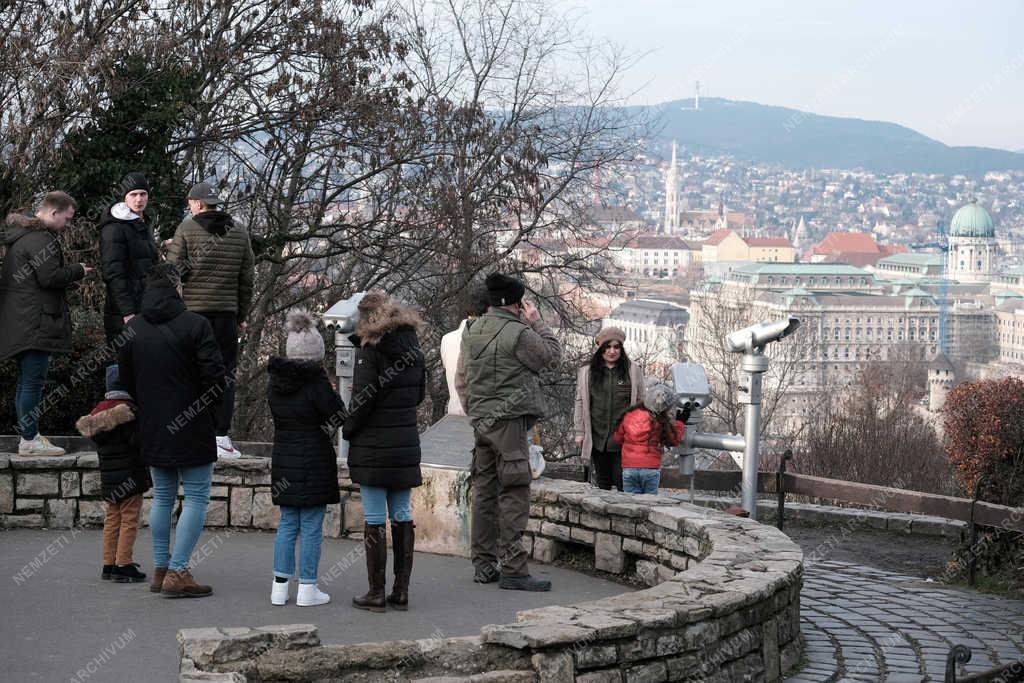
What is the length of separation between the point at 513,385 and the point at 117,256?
9.60ft

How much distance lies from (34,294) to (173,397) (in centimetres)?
224

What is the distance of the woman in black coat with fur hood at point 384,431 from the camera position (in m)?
6.60

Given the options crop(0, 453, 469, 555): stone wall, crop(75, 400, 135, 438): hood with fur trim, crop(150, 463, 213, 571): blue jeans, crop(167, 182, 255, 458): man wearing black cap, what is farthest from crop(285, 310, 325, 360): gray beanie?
crop(0, 453, 469, 555): stone wall

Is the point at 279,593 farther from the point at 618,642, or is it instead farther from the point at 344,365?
the point at 344,365

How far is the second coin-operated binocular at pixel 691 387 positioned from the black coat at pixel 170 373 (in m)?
3.38

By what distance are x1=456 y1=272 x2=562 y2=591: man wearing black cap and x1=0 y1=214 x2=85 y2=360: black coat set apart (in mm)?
2834

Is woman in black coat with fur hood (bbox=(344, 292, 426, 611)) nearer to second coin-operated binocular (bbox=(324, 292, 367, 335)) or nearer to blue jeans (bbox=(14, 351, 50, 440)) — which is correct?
second coin-operated binocular (bbox=(324, 292, 367, 335))

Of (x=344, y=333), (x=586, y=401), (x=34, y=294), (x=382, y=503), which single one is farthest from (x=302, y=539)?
(x=586, y=401)

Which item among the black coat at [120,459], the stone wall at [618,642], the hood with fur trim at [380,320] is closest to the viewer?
the stone wall at [618,642]

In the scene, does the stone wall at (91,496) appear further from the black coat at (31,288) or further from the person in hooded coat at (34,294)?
the black coat at (31,288)

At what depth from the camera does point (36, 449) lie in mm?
8664

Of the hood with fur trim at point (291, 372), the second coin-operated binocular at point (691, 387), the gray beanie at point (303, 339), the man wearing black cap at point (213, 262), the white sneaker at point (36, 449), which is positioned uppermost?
the man wearing black cap at point (213, 262)

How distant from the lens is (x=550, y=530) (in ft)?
26.8

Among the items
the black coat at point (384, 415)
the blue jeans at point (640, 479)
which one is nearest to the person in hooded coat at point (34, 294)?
the black coat at point (384, 415)
